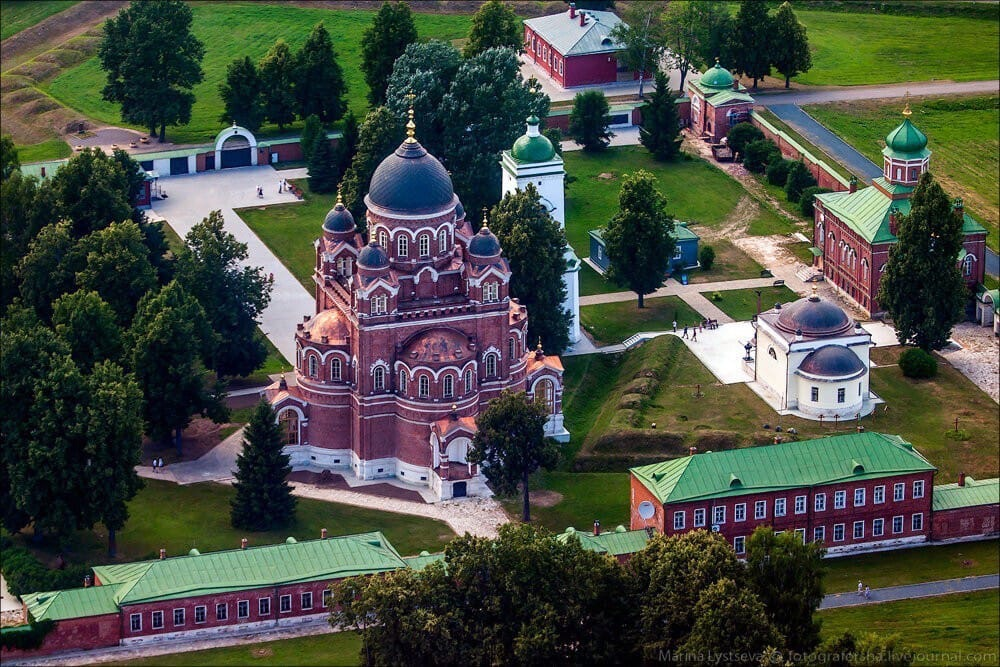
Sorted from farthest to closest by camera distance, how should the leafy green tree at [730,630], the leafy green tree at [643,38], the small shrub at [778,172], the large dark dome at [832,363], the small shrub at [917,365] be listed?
the leafy green tree at [643,38], the small shrub at [778,172], the small shrub at [917,365], the large dark dome at [832,363], the leafy green tree at [730,630]

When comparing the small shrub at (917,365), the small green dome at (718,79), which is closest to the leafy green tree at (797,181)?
the small green dome at (718,79)

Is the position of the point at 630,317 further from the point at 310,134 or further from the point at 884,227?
the point at 310,134

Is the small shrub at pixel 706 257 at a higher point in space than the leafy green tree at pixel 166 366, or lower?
lower

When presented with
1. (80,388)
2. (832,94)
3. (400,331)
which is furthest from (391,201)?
(832,94)

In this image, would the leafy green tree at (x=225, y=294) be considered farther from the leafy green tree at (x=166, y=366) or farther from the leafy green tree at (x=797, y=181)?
the leafy green tree at (x=797, y=181)

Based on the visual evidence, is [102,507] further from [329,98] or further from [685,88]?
[685,88]

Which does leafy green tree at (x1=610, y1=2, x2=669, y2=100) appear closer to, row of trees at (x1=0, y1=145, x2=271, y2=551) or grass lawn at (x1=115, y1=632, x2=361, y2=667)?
row of trees at (x1=0, y1=145, x2=271, y2=551)
